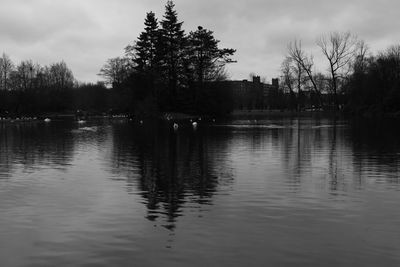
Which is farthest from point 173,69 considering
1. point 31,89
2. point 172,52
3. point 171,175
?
point 171,175

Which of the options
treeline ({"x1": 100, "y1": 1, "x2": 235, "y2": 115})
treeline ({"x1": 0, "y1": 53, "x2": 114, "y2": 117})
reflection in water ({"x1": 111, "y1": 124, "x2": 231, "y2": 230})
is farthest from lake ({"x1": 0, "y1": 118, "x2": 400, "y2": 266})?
treeline ({"x1": 0, "y1": 53, "x2": 114, "y2": 117})

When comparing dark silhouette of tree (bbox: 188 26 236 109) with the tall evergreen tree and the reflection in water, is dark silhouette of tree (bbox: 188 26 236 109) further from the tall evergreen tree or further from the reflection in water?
the reflection in water

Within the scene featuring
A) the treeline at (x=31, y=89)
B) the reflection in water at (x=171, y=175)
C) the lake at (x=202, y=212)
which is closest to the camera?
the lake at (x=202, y=212)

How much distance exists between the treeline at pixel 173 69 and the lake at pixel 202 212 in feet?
211

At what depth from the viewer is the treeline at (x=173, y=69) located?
276 ft

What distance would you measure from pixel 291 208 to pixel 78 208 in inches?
192

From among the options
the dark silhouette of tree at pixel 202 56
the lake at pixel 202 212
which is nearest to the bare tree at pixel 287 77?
the dark silhouette of tree at pixel 202 56

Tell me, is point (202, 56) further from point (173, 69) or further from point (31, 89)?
point (31, 89)

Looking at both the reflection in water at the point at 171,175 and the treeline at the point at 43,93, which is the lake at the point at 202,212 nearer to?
the reflection in water at the point at 171,175

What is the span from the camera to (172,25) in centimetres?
8444

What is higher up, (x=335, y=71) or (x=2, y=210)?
(x=335, y=71)

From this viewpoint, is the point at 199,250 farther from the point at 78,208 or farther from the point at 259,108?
the point at 259,108

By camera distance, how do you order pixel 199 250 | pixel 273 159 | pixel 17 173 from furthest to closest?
pixel 273 159 < pixel 17 173 < pixel 199 250

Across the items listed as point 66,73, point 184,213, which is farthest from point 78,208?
point 66,73
